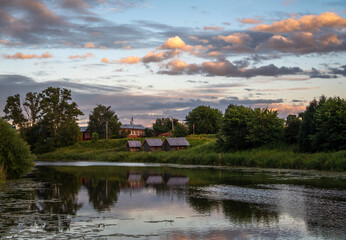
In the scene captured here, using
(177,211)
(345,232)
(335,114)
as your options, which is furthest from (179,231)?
(335,114)

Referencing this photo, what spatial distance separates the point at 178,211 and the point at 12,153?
19.4m

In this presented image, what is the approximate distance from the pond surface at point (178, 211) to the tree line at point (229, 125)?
754 inches

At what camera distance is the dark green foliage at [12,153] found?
3380 centimetres

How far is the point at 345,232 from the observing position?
1539 centimetres

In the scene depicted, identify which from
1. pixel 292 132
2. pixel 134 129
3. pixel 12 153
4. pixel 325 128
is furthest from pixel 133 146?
pixel 134 129

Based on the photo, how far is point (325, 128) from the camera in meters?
49.1

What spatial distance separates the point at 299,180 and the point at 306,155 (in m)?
13.7


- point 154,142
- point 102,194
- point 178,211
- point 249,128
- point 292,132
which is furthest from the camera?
point 154,142

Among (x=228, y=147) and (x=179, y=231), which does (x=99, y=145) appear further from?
(x=179, y=231)

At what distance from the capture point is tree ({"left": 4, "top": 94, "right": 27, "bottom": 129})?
110 m

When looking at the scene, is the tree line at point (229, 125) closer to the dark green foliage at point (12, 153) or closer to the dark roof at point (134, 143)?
the dark roof at point (134, 143)

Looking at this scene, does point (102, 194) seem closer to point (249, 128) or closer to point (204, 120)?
point (249, 128)

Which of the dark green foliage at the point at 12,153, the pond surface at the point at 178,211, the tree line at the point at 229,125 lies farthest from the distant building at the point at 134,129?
the pond surface at the point at 178,211

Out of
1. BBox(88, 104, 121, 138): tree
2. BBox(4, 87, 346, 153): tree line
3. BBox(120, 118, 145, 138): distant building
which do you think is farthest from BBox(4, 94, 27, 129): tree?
BBox(120, 118, 145, 138): distant building
